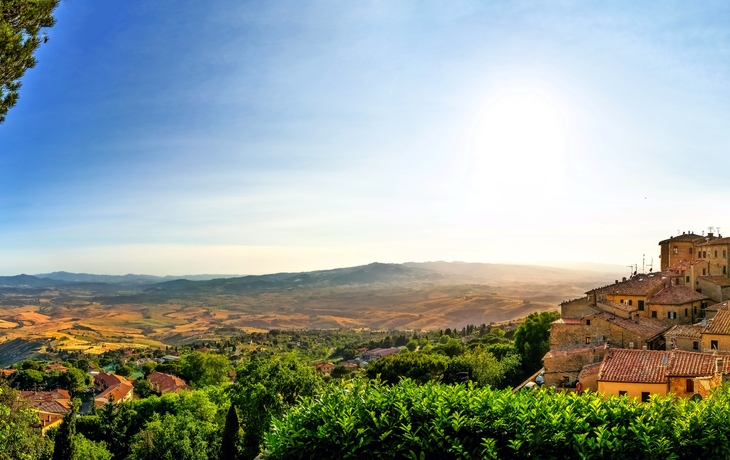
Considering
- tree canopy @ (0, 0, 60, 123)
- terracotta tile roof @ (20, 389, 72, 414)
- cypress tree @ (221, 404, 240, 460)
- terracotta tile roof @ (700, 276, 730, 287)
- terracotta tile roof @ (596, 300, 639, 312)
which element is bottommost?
terracotta tile roof @ (20, 389, 72, 414)

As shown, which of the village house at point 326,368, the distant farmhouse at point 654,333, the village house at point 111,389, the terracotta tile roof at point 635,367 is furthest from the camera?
the village house at point 326,368

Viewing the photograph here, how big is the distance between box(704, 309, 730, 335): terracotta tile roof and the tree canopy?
30753 mm

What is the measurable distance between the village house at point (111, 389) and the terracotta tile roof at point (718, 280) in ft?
178

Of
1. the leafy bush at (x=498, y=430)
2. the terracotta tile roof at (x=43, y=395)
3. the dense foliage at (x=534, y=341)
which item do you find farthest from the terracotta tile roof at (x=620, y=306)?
the terracotta tile roof at (x=43, y=395)

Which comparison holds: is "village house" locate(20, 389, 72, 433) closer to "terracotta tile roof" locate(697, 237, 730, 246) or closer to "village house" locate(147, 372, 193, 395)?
"village house" locate(147, 372, 193, 395)

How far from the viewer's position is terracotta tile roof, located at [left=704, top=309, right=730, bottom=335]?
2667 cm

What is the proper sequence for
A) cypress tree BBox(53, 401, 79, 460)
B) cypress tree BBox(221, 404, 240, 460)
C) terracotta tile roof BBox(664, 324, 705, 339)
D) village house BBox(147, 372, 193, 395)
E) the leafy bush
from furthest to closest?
1. village house BBox(147, 372, 193, 395)
2. terracotta tile roof BBox(664, 324, 705, 339)
3. cypress tree BBox(221, 404, 240, 460)
4. cypress tree BBox(53, 401, 79, 460)
5. the leafy bush

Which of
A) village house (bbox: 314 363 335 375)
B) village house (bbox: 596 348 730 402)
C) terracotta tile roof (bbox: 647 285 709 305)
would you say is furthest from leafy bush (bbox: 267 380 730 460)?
village house (bbox: 314 363 335 375)

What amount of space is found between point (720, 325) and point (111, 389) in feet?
197

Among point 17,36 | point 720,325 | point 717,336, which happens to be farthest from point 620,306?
point 17,36

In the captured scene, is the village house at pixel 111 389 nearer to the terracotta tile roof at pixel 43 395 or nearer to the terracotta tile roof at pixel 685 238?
the terracotta tile roof at pixel 43 395

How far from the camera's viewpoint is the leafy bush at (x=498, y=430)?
8219 millimetres

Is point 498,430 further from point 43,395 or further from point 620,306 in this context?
point 43,395

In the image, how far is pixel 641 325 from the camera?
3444 cm
